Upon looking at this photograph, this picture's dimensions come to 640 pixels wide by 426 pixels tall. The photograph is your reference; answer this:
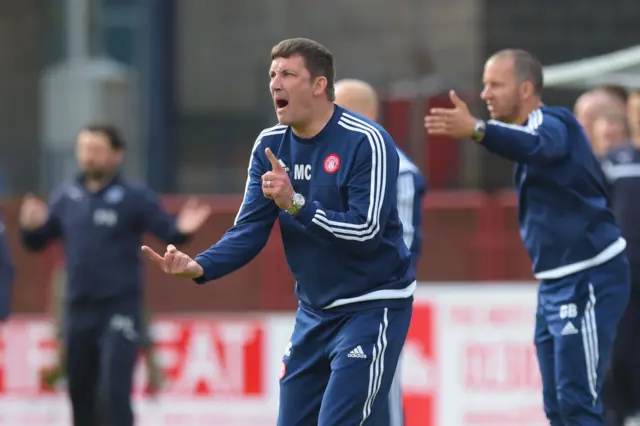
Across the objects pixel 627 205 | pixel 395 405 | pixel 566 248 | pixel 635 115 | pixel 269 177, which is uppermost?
pixel 635 115

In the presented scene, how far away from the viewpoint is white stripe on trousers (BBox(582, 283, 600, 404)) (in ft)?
25.1

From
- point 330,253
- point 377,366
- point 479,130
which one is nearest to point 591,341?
point 479,130

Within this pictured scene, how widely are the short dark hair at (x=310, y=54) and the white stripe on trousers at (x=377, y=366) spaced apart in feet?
3.24

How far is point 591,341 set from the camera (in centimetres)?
771

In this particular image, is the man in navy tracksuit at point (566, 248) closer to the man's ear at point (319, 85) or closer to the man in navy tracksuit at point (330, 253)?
the man in navy tracksuit at point (330, 253)

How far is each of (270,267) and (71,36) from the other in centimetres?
1155

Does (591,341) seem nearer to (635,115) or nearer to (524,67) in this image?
(524,67)

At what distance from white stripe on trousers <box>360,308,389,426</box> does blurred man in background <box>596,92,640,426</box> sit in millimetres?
4116

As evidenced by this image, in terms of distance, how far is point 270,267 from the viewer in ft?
47.1

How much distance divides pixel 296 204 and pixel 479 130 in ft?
4.54

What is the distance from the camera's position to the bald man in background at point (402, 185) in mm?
8492

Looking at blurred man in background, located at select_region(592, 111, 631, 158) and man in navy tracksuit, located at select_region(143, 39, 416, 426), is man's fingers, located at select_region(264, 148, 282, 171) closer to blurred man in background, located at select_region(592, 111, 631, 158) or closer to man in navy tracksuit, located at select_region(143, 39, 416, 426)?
man in navy tracksuit, located at select_region(143, 39, 416, 426)

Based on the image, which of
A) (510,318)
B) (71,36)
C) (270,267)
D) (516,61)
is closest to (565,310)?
(516,61)

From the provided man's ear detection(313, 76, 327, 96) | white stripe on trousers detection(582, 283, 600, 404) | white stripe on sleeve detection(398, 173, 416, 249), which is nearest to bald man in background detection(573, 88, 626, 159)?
white stripe on sleeve detection(398, 173, 416, 249)
